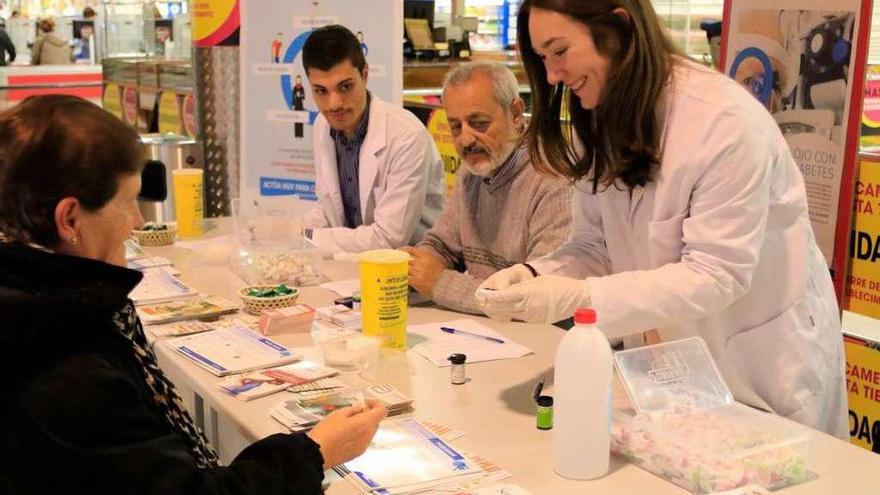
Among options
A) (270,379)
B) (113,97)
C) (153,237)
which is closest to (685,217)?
(270,379)

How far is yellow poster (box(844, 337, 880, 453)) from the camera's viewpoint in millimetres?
2834

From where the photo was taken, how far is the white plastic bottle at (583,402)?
1489mm

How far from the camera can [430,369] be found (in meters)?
2.04

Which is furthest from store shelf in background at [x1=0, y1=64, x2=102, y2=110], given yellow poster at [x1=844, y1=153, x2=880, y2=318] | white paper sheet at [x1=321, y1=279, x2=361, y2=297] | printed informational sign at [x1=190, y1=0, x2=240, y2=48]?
yellow poster at [x1=844, y1=153, x2=880, y2=318]

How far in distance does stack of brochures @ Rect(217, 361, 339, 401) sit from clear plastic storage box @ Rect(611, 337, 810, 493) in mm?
644

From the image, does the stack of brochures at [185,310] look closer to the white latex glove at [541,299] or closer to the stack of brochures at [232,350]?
the stack of brochures at [232,350]

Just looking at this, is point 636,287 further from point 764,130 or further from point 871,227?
point 871,227

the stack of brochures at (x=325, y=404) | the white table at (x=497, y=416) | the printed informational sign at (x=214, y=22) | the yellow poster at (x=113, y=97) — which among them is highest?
the printed informational sign at (x=214, y=22)

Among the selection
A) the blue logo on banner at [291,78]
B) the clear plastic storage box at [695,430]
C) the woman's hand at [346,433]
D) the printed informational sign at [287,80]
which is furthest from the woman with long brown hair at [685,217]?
the blue logo on banner at [291,78]

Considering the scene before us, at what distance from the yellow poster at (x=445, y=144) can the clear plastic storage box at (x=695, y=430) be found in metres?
2.67

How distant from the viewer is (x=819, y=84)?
279 cm

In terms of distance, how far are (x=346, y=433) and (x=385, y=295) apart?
0.62 metres

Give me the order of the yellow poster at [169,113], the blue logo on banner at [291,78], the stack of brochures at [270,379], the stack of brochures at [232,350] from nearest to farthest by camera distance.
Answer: the stack of brochures at [270,379]
the stack of brochures at [232,350]
the blue logo on banner at [291,78]
the yellow poster at [169,113]

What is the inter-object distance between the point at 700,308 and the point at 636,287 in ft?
0.41
